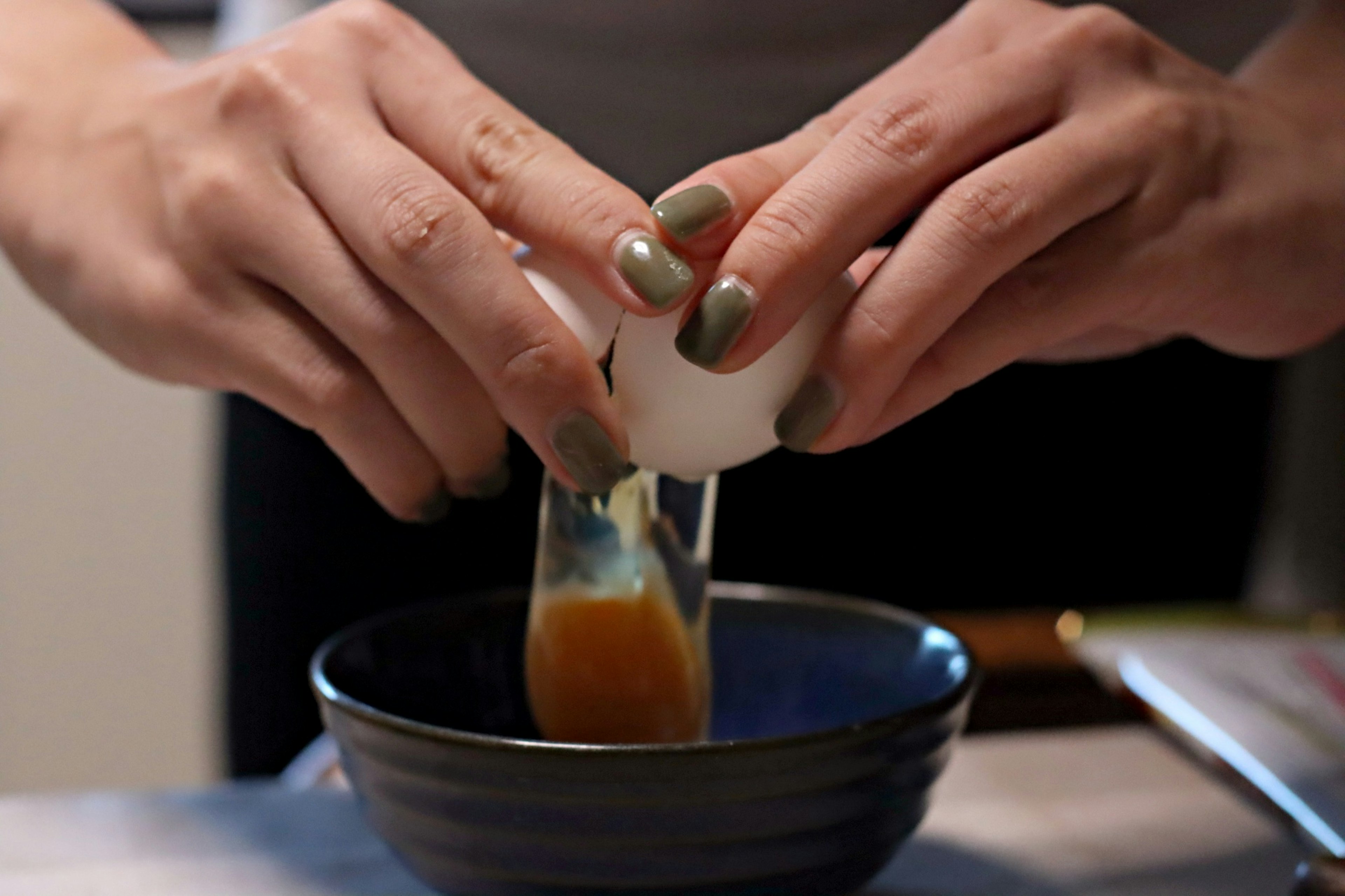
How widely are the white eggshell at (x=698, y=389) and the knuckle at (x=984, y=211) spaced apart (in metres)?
0.05

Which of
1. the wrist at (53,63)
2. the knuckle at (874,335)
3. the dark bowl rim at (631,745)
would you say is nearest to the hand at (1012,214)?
the knuckle at (874,335)

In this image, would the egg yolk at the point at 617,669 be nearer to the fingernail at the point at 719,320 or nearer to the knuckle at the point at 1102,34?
the fingernail at the point at 719,320

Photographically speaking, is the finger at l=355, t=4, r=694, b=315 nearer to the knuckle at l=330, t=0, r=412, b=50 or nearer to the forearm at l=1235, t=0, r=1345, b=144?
the knuckle at l=330, t=0, r=412, b=50

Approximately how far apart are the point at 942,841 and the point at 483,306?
0.35 m

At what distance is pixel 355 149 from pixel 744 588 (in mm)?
304

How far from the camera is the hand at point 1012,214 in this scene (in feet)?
1.57

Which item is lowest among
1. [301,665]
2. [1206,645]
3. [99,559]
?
[99,559]

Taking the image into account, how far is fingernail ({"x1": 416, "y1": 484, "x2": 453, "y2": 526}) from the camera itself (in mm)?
578

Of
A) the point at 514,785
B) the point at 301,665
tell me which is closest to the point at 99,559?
the point at 301,665

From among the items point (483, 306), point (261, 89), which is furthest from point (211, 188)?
point (483, 306)

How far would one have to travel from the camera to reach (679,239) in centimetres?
47

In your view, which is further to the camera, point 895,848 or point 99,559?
point 99,559

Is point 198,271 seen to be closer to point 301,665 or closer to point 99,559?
point 301,665

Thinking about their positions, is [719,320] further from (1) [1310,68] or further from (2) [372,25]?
(1) [1310,68]
